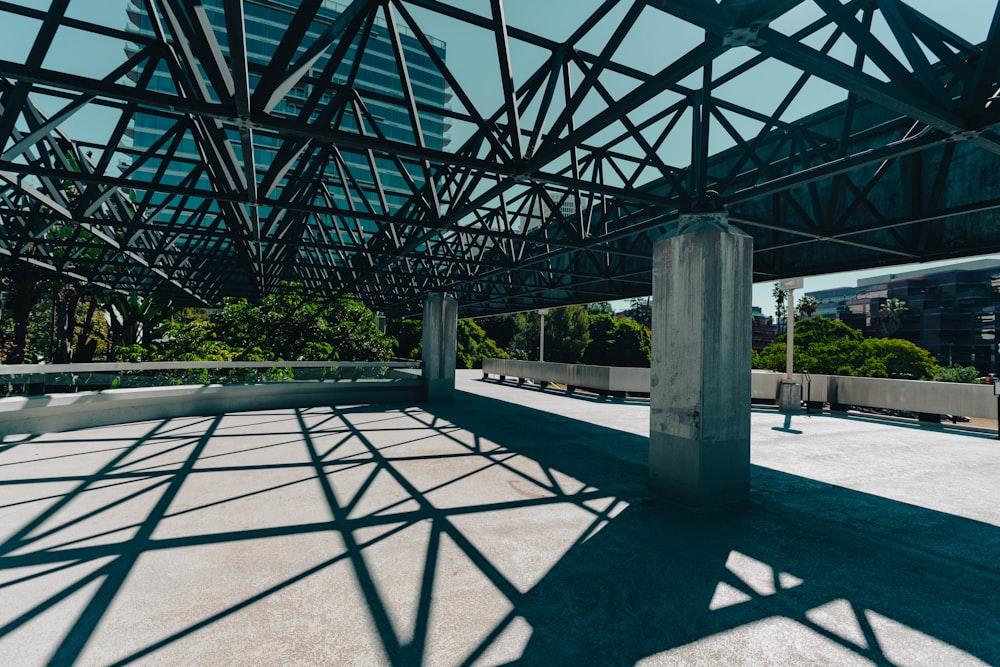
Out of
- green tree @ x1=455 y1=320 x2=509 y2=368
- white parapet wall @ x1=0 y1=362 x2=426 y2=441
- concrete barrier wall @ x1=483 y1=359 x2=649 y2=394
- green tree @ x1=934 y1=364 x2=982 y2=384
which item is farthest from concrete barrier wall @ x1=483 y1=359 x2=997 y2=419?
green tree @ x1=934 y1=364 x2=982 y2=384

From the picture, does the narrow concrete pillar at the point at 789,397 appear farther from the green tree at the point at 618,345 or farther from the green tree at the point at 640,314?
the green tree at the point at 640,314

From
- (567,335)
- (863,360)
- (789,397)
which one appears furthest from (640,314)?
(789,397)

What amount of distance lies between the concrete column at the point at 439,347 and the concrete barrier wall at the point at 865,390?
9010 mm

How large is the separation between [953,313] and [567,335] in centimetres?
8520

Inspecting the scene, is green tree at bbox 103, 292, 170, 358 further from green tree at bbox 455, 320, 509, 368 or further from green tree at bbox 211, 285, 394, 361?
green tree at bbox 455, 320, 509, 368

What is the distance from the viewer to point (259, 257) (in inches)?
672

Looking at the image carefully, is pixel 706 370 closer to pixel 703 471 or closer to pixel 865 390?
pixel 703 471

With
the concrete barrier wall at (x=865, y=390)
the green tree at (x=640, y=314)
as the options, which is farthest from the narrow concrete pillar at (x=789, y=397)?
the green tree at (x=640, y=314)

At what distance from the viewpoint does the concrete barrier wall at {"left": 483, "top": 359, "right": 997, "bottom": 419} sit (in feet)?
53.5

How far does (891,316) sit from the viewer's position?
90875 millimetres

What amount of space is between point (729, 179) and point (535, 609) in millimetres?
8817

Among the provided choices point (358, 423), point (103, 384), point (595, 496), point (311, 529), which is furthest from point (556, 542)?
point (103, 384)

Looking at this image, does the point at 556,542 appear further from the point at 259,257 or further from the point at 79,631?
the point at 259,257

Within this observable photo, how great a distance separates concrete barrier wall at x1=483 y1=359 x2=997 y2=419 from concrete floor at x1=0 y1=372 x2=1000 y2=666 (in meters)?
5.63
